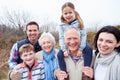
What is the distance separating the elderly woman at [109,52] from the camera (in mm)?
A: 3539

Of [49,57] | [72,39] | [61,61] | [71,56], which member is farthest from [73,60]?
[49,57]

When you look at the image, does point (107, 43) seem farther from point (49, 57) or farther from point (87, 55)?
point (49, 57)

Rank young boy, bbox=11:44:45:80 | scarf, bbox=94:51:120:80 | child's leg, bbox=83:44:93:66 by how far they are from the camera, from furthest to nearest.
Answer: young boy, bbox=11:44:45:80 < child's leg, bbox=83:44:93:66 < scarf, bbox=94:51:120:80

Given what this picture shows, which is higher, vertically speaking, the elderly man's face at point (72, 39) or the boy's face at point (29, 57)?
the elderly man's face at point (72, 39)

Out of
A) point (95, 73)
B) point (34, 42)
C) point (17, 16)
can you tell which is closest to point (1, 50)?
point (17, 16)

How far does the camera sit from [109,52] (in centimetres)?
359

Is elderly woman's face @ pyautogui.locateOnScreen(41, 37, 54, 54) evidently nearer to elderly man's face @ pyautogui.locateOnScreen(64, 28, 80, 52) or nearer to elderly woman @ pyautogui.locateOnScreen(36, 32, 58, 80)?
elderly woman @ pyautogui.locateOnScreen(36, 32, 58, 80)

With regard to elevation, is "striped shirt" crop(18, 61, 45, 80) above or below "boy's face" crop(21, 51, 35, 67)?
below

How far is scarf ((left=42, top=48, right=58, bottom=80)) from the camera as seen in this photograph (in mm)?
4520

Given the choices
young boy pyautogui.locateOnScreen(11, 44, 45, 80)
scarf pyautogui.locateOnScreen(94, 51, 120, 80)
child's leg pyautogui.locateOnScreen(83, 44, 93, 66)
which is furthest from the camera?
young boy pyautogui.locateOnScreen(11, 44, 45, 80)

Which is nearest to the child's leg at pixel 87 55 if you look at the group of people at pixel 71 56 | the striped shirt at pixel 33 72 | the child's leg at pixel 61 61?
the group of people at pixel 71 56

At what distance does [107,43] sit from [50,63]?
1.25 m

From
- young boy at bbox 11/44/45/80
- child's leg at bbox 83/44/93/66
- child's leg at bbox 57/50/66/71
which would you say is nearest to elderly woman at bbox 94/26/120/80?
child's leg at bbox 83/44/93/66

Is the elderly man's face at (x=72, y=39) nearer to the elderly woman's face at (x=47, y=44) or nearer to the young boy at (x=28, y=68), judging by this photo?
the elderly woman's face at (x=47, y=44)
